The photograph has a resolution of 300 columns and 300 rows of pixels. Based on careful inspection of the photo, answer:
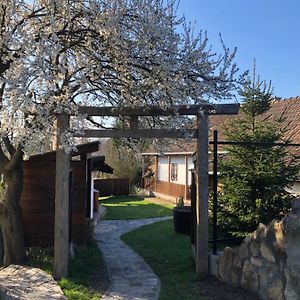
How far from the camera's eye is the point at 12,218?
797cm

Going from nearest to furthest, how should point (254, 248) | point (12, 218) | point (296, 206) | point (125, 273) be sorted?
point (296, 206) → point (254, 248) → point (125, 273) → point (12, 218)

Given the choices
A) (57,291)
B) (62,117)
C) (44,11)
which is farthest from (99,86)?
(57,291)

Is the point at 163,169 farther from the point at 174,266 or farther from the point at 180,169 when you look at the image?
the point at 174,266

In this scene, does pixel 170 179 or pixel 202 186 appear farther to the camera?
pixel 170 179

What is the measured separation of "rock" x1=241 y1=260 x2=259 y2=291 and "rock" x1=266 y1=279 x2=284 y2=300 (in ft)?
0.95

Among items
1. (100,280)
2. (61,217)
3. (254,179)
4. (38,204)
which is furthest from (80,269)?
(254,179)

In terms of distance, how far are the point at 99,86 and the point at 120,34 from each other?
1.15 metres

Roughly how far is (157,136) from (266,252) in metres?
2.61

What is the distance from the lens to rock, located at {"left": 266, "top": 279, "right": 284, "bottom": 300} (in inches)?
207

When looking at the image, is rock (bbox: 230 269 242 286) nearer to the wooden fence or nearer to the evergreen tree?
the evergreen tree

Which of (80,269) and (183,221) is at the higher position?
(183,221)

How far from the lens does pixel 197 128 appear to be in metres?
7.29

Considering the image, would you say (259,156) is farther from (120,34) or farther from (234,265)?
(120,34)

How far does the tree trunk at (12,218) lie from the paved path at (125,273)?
175 centimetres
